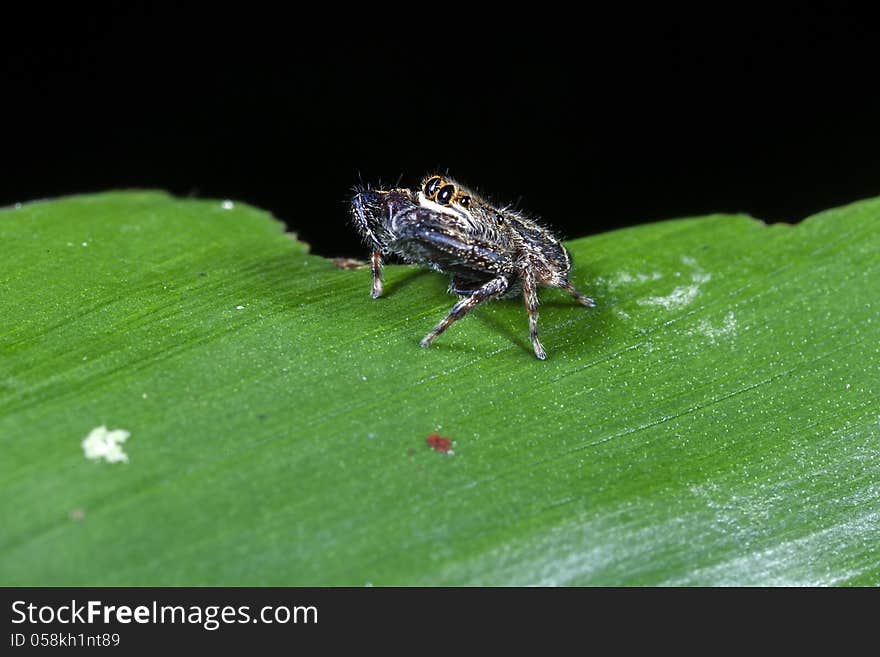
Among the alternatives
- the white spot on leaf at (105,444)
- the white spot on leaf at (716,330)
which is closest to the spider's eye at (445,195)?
the white spot on leaf at (716,330)

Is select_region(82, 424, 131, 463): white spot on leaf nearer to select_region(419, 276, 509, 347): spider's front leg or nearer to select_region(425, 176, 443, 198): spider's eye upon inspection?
select_region(419, 276, 509, 347): spider's front leg

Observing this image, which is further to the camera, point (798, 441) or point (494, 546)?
point (798, 441)

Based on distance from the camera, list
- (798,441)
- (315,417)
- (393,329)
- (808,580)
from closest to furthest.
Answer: (808,580), (315,417), (798,441), (393,329)

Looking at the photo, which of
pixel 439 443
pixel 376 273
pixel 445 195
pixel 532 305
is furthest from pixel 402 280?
Answer: pixel 439 443

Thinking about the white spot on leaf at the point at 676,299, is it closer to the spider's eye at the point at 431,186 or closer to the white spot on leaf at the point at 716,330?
the white spot on leaf at the point at 716,330

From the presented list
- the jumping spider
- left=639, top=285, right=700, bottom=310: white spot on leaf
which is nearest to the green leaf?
left=639, top=285, right=700, bottom=310: white spot on leaf

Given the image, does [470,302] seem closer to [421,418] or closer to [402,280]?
[402,280]

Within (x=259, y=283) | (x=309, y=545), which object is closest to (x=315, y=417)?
(x=309, y=545)
